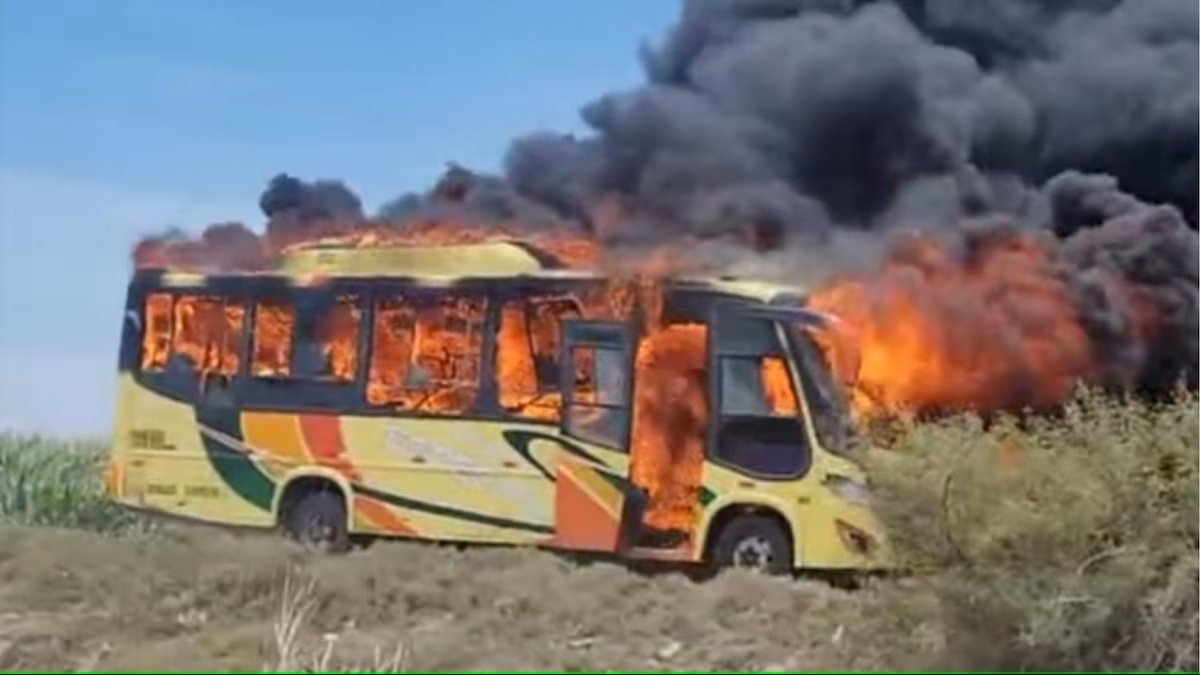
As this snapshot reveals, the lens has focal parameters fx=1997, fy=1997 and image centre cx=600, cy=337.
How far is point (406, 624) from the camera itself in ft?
43.1

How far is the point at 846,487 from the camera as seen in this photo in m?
15.7

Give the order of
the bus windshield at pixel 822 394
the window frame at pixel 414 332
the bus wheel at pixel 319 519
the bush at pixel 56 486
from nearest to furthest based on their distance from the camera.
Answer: the bus windshield at pixel 822 394 → the window frame at pixel 414 332 → the bus wheel at pixel 319 519 → the bush at pixel 56 486

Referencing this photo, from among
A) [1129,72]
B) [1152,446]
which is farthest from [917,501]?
[1129,72]

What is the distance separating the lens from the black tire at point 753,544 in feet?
53.6

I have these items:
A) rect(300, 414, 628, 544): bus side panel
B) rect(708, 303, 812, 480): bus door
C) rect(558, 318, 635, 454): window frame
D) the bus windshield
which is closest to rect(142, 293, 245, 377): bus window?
rect(300, 414, 628, 544): bus side panel

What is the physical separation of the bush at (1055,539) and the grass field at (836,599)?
0.01 m

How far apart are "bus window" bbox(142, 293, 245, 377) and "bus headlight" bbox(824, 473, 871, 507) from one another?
5.95 metres

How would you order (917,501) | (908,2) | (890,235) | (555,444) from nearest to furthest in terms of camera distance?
(917,501) < (555,444) < (890,235) < (908,2)

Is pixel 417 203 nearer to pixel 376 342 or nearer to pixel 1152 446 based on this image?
pixel 376 342

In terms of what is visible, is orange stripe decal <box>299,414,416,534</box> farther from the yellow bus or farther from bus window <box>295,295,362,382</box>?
bus window <box>295,295,362,382</box>

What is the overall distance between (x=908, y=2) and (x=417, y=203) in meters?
7.24

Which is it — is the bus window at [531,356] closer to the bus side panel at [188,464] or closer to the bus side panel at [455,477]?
the bus side panel at [455,477]

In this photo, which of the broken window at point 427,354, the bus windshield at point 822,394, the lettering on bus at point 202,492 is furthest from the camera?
the lettering on bus at point 202,492

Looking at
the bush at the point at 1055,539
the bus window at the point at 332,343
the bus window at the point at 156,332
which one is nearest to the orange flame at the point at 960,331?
the bush at the point at 1055,539
